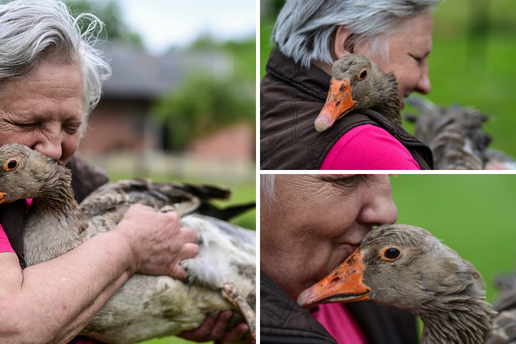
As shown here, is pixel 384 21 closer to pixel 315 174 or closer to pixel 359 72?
pixel 359 72

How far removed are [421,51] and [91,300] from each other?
71.0 inches

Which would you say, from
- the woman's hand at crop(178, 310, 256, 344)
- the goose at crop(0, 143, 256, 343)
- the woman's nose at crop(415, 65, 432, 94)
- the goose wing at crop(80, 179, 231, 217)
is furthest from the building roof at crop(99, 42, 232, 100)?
the woman's nose at crop(415, 65, 432, 94)

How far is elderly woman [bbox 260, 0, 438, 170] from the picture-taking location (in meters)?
1.71

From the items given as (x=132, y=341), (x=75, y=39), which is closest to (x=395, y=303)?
(x=132, y=341)

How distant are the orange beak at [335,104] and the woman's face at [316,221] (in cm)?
22

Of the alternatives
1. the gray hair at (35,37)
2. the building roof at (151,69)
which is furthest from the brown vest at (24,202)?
the building roof at (151,69)

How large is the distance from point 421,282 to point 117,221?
1439mm

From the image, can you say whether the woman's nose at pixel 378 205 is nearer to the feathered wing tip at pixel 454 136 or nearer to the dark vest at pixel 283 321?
the dark vest at pixel 283 321

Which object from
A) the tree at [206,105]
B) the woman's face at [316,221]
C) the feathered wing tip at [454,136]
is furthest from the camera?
the tree at [206,105]

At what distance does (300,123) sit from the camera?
1828mm

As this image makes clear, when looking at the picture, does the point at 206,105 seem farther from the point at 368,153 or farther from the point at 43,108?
the point at 368,153

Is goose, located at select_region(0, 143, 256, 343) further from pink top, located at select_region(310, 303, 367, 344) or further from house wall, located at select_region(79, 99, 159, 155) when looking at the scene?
house wall, located at select_region(79, 99, 159, 155)

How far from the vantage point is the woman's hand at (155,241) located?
1.98 metres

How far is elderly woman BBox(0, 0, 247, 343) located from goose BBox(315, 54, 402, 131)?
1.00 meters
